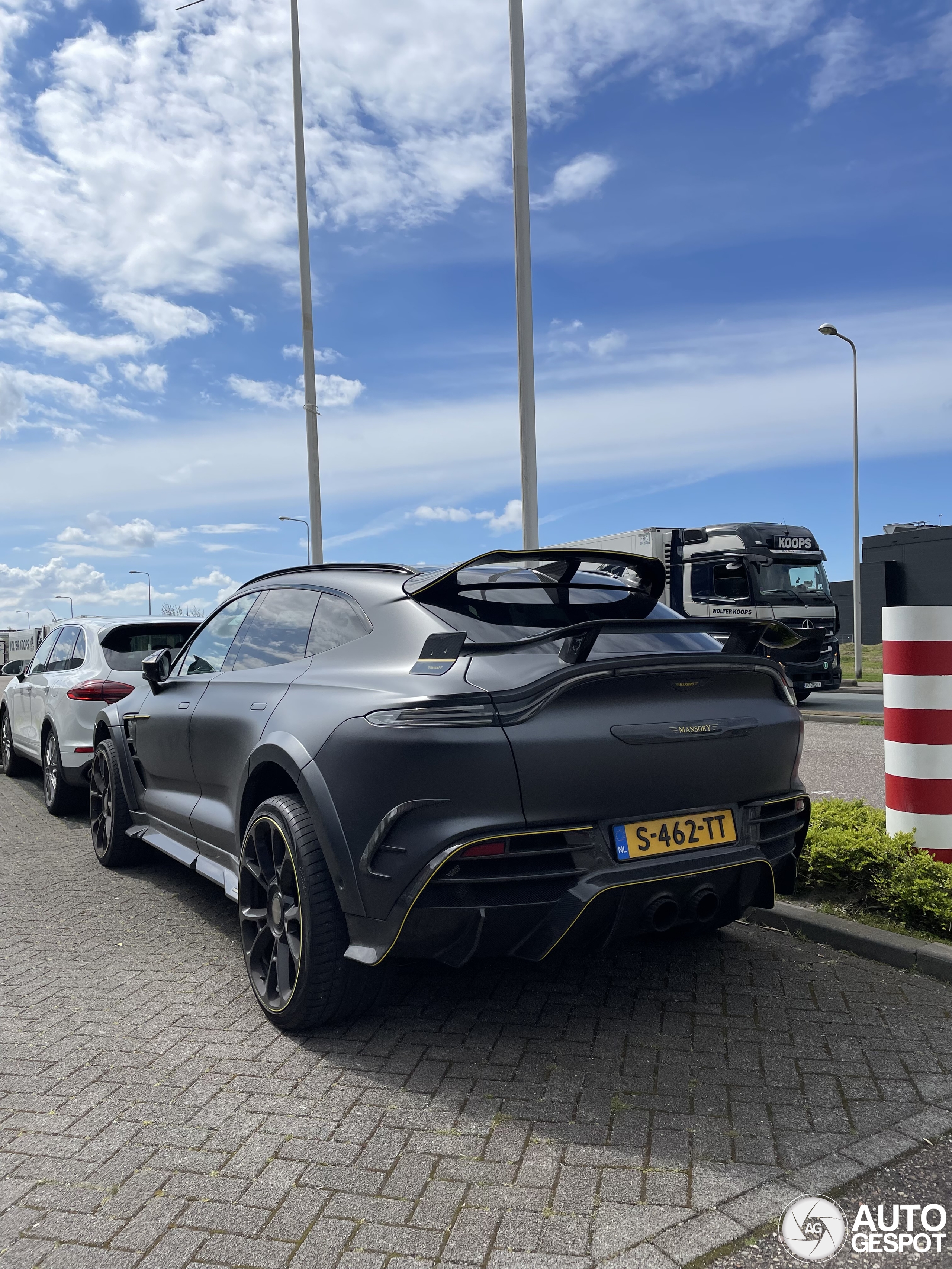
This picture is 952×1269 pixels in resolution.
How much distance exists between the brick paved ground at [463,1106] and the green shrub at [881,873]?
1.18 ft

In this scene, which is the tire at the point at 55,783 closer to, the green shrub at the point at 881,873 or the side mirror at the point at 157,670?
the side mirror at the point at 157,670

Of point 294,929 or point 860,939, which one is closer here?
point 294,929

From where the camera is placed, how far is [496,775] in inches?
117

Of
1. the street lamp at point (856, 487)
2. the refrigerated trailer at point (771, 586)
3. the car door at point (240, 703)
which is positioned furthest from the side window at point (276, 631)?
the street lamp at point (856, 487)

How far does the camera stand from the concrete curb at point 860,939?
3.82 metres

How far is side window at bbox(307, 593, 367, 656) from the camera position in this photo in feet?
12.2

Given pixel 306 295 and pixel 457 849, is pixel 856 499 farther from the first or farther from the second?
pixel 457 849

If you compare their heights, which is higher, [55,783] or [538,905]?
[538,905]

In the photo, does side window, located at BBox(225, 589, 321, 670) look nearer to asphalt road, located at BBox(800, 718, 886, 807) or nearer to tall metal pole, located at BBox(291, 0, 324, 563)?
asphalt road, located at BBox(800, 718, 886, 807)

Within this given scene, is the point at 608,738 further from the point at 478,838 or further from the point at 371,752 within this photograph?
the point at 371,752

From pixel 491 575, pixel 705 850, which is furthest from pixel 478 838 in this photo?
pixel 491 575

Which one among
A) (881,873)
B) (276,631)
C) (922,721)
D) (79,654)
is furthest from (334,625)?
(79,654)

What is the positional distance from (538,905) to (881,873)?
2.08 meters

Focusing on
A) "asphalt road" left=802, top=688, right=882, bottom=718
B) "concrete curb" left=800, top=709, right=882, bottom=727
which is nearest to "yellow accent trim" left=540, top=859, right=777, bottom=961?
"concrete curb" left=800, top=709, right=882, bottom=727
